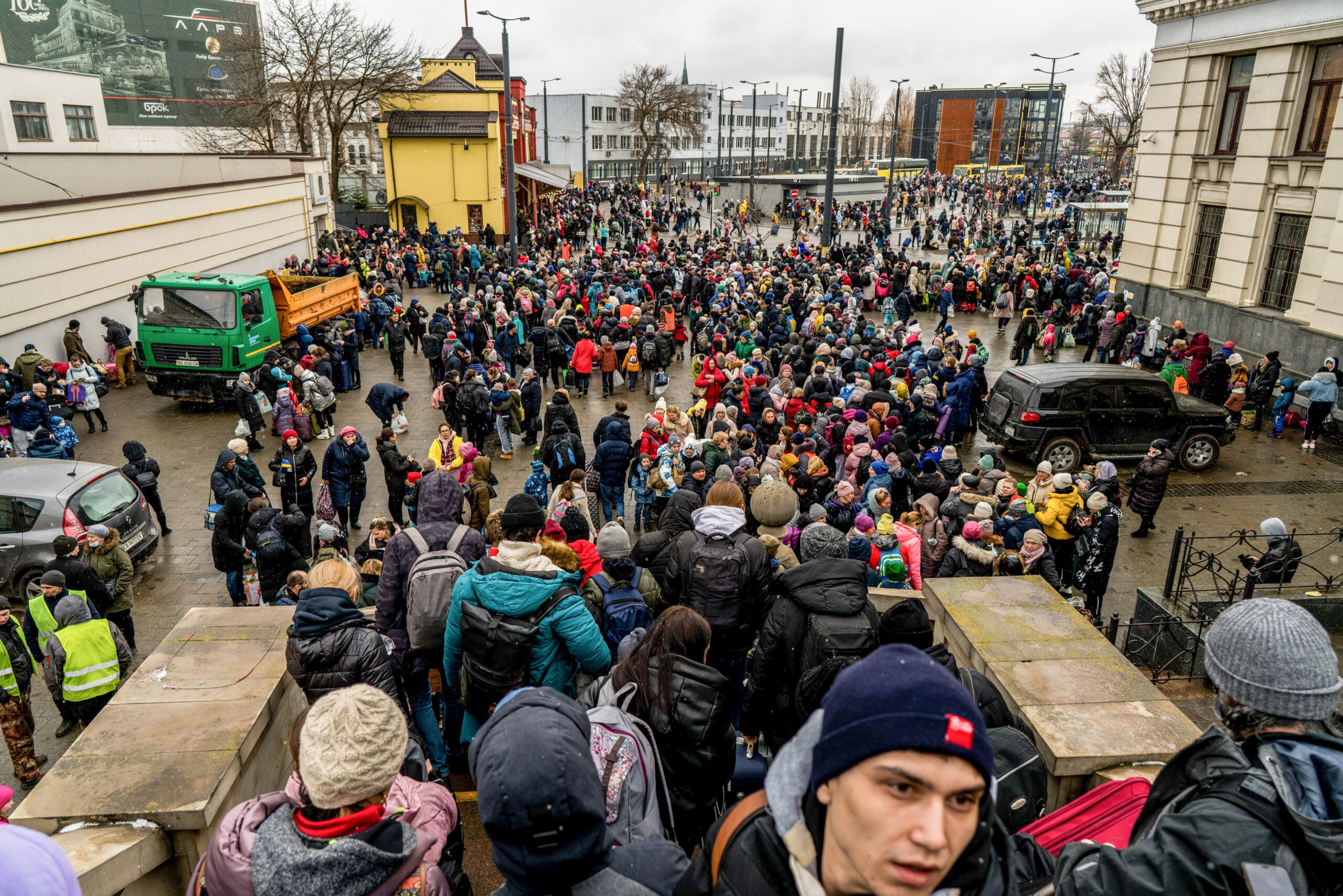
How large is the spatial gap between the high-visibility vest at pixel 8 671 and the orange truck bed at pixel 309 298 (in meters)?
12.2

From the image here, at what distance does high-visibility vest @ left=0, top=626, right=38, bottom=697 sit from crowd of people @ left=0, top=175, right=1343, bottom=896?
38mm

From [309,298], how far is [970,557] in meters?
16.7

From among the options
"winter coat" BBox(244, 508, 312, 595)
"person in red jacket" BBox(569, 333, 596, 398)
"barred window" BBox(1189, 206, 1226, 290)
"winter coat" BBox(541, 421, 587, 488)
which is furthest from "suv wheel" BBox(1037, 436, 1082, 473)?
"winter coat" BBox(244, 508, 312, 595)

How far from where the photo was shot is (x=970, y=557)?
7477 mm

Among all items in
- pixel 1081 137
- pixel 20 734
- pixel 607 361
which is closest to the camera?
pixel 20 734

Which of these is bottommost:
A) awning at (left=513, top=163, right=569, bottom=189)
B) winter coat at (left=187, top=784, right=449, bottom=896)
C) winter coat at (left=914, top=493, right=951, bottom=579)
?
winter coat at (left=914, top=493, right=951, bottom=579)

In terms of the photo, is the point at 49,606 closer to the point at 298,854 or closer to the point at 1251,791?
the point at 298,854

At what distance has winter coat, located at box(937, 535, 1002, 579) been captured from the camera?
7.38 meters

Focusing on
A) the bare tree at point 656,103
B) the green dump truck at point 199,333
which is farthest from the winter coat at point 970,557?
the bare tree at point 656,103

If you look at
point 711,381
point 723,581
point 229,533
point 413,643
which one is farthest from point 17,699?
point 711,381

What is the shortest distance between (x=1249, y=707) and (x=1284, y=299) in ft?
67.9

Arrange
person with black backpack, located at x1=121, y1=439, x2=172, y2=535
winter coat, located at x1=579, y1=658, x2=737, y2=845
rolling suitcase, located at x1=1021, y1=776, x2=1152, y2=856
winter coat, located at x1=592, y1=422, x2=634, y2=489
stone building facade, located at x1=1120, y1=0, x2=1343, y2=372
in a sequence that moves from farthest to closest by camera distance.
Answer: stone building facade, located at x1=1120, y1=0, x2=1343, y2=372
winter coat, located at x1=592, y1=422, x2=634, y2=489
person with black backpack, located at x1=121, y1=439, x2=172, y2=535
winter coat, located at x1=579, y1=658, x2=737, y2=845
rolling suitcase, located at x1=1021, y1=776, x2=1152, y2=856

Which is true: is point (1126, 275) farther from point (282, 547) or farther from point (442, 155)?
point (442, 155)

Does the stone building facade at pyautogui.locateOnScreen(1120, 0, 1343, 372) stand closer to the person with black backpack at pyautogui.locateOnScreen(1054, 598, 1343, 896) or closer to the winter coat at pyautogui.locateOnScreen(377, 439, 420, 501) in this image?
the winter coat at pyautogui.locateOnScreen(377, 439, 420, 501)
